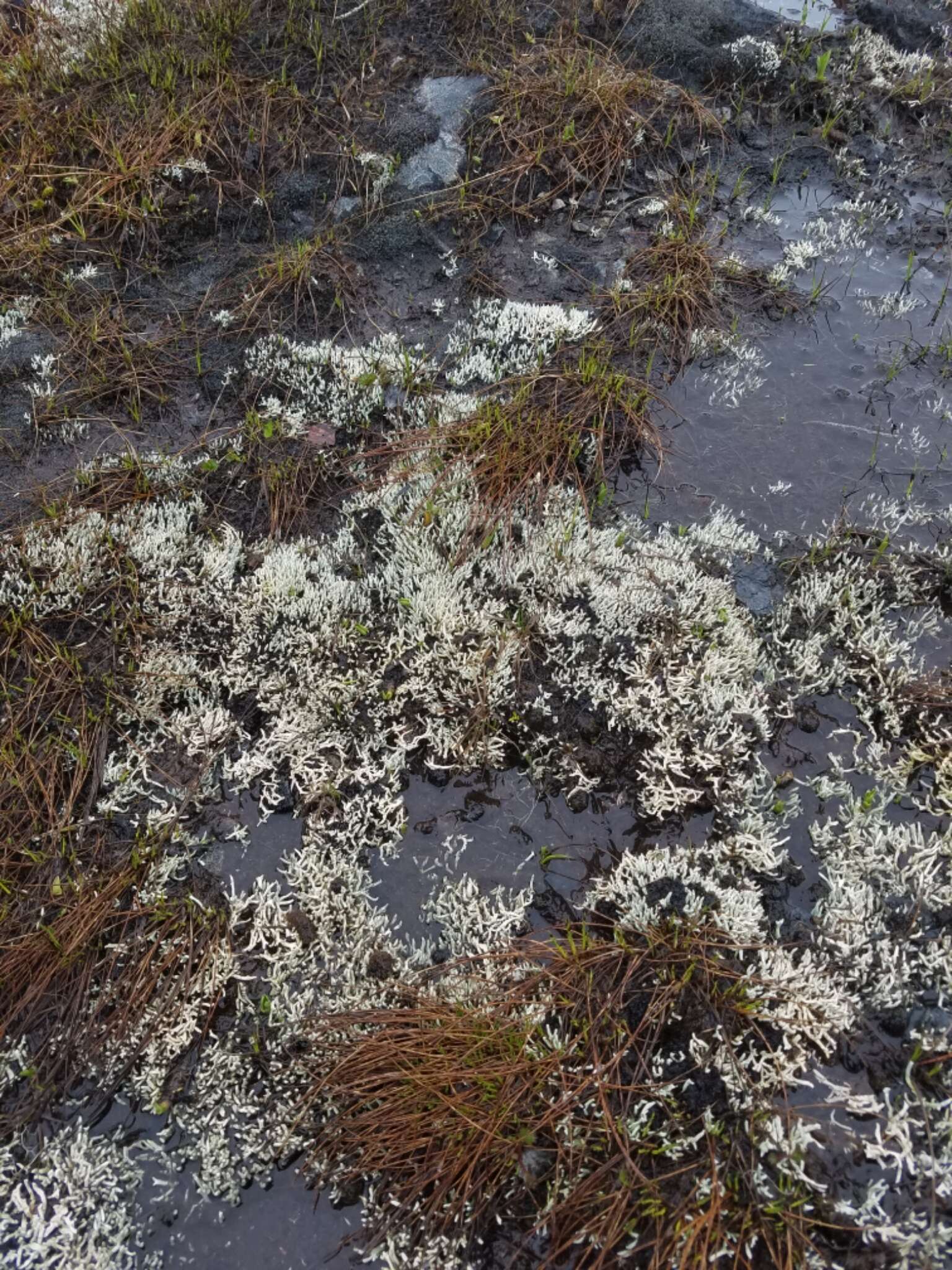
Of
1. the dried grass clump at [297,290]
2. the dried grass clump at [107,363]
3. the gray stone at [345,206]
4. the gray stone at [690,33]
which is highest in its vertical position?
the gray stone at [690,33]

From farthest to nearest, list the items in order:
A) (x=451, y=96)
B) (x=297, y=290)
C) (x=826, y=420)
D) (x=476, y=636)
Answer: (x=451, y=96)
(x=297, y=290)
(x=826, y=420)
(x=476, y=636)

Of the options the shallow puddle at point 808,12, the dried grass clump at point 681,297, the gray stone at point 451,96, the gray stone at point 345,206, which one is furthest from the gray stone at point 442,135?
the shallow puddle at point 808,12

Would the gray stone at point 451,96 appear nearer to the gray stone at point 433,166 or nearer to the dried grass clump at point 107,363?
the gray stone at point 433,166

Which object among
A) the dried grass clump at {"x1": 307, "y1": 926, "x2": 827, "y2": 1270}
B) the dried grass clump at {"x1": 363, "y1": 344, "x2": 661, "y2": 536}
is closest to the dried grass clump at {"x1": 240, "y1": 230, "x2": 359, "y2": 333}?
the dried grass clump at {"x1": 363, "y1": 344, "x2": 661, "y2": 536}

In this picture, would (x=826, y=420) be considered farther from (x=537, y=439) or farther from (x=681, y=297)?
(x=537, y=439)

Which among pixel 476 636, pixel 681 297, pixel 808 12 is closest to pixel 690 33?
pixel 808 12

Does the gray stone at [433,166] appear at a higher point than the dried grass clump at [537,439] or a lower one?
higher

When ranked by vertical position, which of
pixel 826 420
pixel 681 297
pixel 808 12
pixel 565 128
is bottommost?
pixel 826 420
